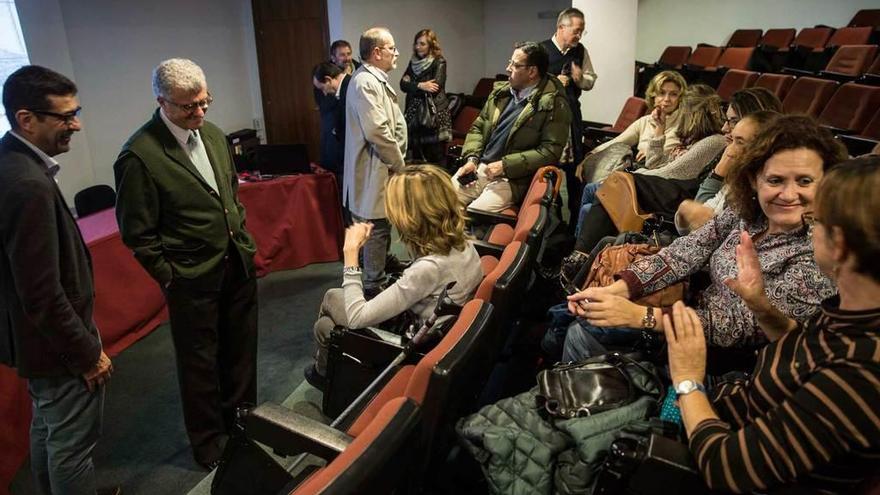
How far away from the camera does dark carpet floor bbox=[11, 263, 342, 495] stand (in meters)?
2.06

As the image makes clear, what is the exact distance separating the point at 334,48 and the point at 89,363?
330 cm

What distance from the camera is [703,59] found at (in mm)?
7344

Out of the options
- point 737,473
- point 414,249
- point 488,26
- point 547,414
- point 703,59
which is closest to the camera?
point 737,473

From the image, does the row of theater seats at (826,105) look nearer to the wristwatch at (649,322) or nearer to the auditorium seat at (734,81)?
the auditorium seat at (734,81)

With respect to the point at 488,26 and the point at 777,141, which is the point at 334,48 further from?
the point at 488,26

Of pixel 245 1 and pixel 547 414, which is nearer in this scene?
pixel 547 414

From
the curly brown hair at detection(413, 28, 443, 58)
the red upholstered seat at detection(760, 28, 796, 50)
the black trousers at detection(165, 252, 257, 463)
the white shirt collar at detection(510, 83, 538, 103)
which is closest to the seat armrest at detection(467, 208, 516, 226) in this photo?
the white shirt collar at detection(510, 83, 538, 103)

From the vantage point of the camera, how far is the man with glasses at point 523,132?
2924mm

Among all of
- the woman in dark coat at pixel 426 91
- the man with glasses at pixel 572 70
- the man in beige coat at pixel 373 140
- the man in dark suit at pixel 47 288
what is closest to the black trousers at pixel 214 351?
the man in dark suit at pixel 47 288

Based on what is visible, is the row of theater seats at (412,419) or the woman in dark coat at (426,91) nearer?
the row of theater seats at (412,419)

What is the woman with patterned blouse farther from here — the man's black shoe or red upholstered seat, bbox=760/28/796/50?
red upholstered seat, bbox=760/28/796/50

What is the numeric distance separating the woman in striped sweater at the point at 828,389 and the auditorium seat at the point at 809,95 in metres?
4.12

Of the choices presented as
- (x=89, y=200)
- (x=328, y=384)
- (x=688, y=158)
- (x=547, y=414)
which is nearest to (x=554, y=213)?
(x=688, y=158)

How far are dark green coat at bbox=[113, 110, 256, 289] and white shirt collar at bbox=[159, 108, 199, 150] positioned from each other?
0.01 m
